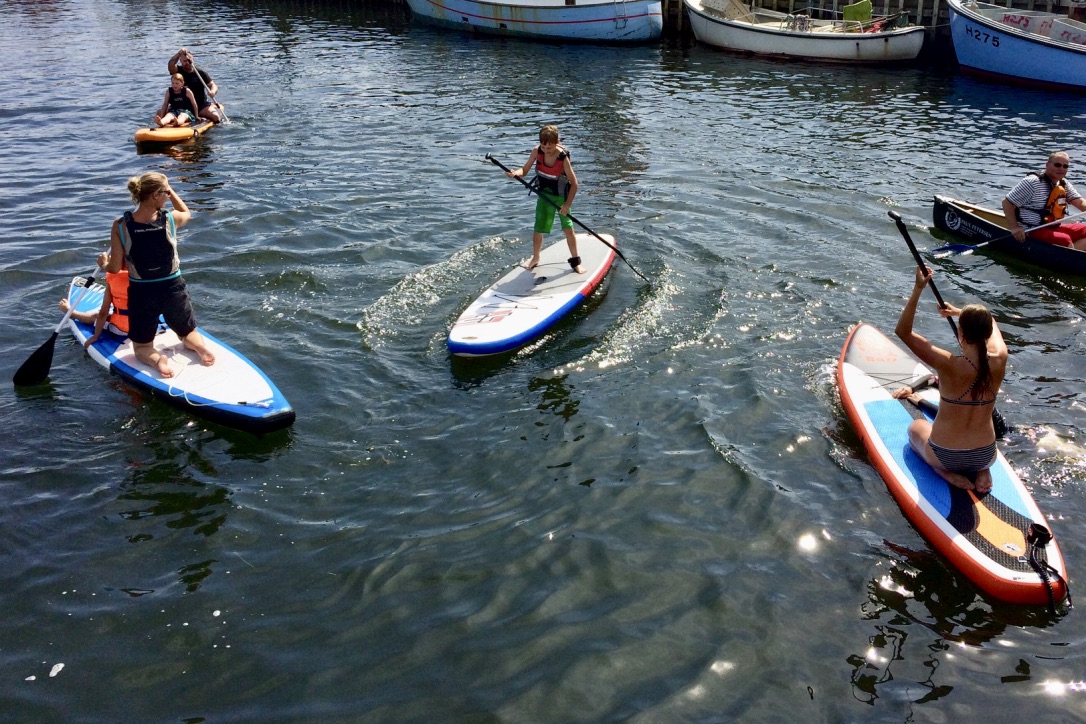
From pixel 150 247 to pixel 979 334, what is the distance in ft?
23.9

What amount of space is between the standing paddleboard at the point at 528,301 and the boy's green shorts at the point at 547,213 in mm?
520

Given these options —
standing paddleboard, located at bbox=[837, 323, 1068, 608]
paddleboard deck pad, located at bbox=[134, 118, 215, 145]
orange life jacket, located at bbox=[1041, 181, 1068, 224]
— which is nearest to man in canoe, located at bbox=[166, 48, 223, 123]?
paddleboard deck pad, located at bbox=[134, 118, 215, 145]

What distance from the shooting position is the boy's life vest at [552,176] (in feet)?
35.5

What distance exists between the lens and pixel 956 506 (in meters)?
6.75

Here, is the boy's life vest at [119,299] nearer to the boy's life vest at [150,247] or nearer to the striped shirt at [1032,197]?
the boy's life vest at [150,247]

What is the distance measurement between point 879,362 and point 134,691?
7.27 metres

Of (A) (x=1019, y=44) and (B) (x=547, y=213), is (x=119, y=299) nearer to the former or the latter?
(B) (x=547, y=213)

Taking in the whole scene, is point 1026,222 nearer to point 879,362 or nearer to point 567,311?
point 879,362

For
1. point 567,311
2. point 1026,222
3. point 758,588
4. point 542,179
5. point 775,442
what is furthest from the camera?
point 1026,222

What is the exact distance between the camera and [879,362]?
29.1 feet

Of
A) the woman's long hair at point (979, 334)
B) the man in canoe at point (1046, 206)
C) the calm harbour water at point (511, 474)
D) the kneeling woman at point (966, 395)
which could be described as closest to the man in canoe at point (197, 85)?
the calm harbour water at point (511, 474)

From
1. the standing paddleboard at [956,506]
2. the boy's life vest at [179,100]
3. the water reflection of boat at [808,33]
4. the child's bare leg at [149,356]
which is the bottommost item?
the standing paddleboard at [956,506]

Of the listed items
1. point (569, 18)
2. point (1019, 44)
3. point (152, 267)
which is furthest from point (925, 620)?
point (569, 18)

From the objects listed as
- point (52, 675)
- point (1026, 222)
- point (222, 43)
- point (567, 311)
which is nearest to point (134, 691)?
point (52, 675)
